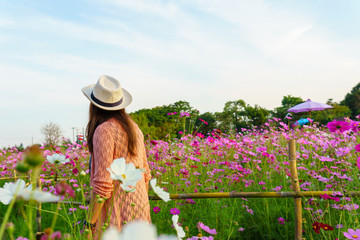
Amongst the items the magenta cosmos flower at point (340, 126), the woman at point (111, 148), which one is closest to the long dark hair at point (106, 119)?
the woman at point (111, 148)

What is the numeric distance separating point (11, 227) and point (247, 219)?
240 cm

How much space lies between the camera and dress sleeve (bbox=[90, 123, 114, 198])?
1576mm

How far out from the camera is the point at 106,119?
180 cm

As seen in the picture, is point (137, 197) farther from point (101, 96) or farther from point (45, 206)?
point (45, 206)

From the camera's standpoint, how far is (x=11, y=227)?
0.40 m

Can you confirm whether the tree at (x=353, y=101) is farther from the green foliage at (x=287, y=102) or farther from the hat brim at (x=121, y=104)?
the hat brim at (x=121, y=104)

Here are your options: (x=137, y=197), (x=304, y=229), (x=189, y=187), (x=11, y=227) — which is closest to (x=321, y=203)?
(x=304, y=229)

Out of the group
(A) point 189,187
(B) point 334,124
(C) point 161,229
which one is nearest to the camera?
(B) point 334,124

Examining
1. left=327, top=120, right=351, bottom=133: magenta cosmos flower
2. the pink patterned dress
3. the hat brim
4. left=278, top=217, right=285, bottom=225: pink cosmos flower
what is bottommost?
left=278, top=217, right=285, bottom=225: pink cosmos flower

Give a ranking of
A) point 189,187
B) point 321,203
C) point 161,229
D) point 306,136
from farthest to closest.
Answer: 1. point 306,136
2. point 189,187
3. point 321,203
4. point 161,229

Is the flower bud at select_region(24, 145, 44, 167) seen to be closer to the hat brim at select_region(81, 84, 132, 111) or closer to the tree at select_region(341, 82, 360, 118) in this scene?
the hat brim at select_region(81, 84, 132, 111)

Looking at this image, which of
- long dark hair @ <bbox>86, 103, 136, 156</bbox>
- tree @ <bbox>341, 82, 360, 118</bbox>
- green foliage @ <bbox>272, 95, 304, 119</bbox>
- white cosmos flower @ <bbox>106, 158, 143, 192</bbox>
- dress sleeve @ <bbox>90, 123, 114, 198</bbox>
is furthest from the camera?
green foliage @ <bbox>272, 95, 304, 119</bbox>

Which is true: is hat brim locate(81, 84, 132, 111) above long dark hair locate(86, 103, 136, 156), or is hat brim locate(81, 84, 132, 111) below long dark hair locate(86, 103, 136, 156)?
above

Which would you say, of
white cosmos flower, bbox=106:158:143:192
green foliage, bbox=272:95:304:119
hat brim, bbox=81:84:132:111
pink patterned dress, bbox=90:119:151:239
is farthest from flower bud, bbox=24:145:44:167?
green foliage, bbox=272:95:304:119
